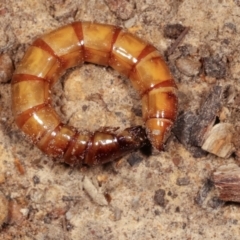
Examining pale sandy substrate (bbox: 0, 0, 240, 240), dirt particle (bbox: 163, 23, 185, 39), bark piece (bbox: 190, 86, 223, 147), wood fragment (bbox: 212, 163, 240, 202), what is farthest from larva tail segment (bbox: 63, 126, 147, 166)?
dirt particle (bbox: 163, 23, 185, 39)

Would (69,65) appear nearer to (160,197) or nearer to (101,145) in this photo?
(101,145)

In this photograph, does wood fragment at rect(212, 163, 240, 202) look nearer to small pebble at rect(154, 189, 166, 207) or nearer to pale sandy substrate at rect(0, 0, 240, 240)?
pale sandy substrate at rect(0, 0, 240, 240)

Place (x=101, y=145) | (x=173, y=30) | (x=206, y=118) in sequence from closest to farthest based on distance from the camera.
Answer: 1. (x=101, y=145)
2. (x=206, y=118)
3. (x=173, y=30)


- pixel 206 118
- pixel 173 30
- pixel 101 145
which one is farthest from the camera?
pixel 173 30

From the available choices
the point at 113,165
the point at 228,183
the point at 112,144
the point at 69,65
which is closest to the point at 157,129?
the point at 112,144

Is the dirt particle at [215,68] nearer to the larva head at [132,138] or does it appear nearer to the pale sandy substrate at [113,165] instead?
the pale sandy substrate at [113,165]

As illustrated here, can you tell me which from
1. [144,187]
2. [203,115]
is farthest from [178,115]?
[144,187]
